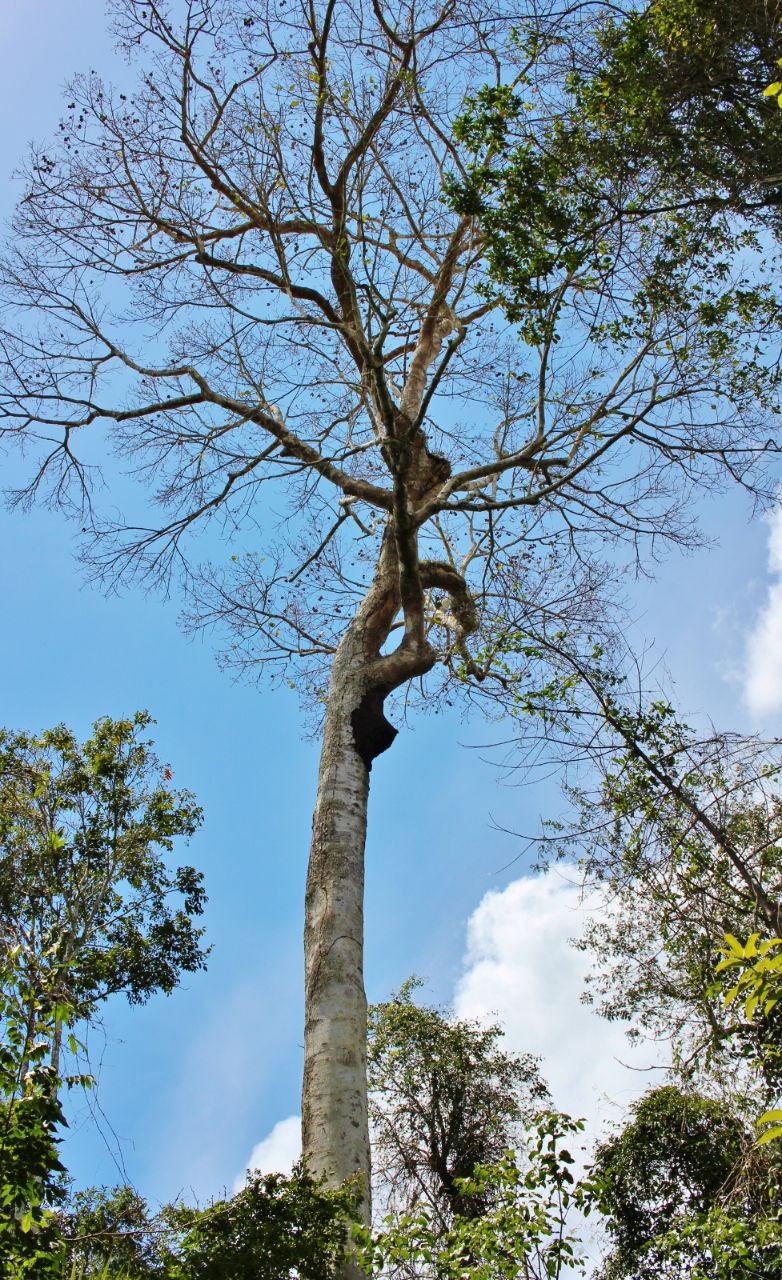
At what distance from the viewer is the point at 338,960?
524 centimetres

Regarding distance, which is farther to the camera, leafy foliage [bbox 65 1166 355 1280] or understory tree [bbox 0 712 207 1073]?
understory tree [bbox 0 712 207 1073]

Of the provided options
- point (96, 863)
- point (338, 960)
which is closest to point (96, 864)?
point (96, 863)

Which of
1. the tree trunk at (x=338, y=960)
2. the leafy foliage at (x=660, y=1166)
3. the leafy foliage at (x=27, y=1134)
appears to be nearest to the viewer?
the leafy foliage at (x=27, y=1134)

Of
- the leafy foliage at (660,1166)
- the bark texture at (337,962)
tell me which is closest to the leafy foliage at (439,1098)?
the leafy foliage at (660,1166)

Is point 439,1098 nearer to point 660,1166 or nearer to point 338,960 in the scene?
point 660,1166

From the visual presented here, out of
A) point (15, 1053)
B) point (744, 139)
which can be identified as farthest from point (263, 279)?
point (15, 1053)

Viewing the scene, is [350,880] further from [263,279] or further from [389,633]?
[263,279]

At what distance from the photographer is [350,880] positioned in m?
5.60

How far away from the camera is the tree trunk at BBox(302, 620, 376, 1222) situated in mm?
4621

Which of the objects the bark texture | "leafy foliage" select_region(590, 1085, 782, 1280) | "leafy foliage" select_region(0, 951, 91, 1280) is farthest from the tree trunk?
"leafy foliage" select_region(590, 1085, 782, 1280)

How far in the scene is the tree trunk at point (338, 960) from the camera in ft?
15.2

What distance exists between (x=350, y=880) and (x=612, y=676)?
78.7 inches

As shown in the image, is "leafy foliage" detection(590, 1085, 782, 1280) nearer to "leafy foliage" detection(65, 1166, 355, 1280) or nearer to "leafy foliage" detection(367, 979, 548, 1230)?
"leafy foliage" detection(367, 979, 548, 1230)

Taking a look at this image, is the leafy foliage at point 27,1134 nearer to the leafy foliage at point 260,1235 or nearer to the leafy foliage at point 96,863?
the leafy foliage at point 260,1235
